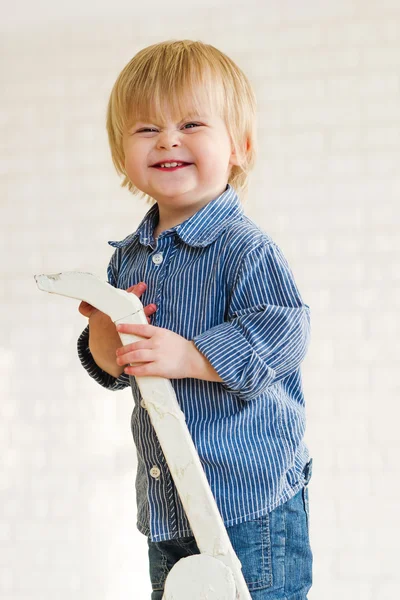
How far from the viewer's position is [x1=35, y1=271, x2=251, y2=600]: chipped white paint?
0.82 m

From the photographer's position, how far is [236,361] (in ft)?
2.94

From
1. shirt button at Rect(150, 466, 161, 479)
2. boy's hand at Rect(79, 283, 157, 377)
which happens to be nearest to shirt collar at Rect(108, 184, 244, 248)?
boy's hand at Rect(79, 283, 157, 377)

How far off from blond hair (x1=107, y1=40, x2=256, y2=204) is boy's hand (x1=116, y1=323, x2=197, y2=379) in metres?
0.28

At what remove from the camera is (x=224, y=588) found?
81cm

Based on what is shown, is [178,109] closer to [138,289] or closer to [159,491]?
[138,289]

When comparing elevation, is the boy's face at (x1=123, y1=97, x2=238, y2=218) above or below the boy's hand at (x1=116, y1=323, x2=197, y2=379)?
above

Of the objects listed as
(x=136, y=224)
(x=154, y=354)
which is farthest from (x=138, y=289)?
(x=136, y=224)

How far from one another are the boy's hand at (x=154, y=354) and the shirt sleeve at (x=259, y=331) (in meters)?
0.03

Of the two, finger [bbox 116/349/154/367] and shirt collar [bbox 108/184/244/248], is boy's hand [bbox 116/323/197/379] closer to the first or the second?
finger [bbox 116/349/154/367]

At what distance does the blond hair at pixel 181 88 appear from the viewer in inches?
39.5

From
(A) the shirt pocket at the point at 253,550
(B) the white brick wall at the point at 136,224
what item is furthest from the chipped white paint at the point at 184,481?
(B) the white brick wall at the point at 136,224
